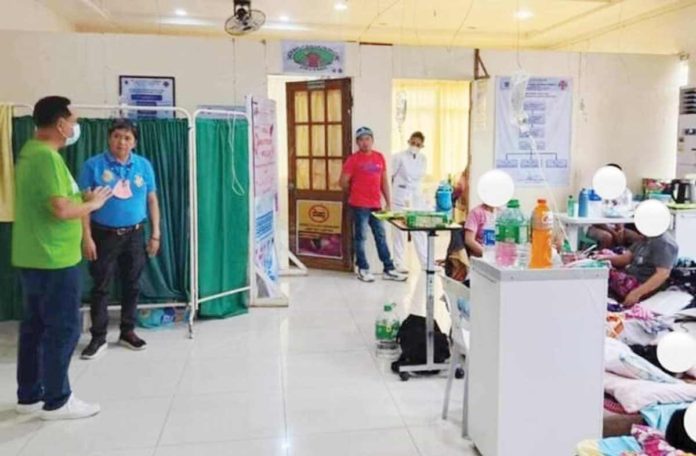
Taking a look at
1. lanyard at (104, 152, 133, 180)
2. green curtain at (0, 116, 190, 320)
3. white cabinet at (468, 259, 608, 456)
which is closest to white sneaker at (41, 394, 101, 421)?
lanyard at (104, 152, 133, 180)

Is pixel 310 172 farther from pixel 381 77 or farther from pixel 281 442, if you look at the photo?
pixel 281 442

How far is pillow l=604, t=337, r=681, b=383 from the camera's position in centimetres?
256

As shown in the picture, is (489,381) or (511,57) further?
(511,57)

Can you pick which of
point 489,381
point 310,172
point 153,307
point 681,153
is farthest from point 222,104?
point 681,153

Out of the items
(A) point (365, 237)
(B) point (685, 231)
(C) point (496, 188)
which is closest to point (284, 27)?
(A) point (365, 237)

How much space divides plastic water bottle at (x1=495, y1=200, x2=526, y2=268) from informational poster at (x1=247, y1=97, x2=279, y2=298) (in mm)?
2810

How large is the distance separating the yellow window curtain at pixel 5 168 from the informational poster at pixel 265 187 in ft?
5.56

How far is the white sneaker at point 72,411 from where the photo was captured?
3.01m

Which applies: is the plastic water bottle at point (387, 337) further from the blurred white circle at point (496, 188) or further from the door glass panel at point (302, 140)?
the door glass panel at point (302, 140)

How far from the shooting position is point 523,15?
793 centimetres

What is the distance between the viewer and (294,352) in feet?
13.2

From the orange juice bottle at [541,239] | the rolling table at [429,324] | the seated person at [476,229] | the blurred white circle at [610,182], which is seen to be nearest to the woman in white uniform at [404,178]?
the seated person at [476,229]

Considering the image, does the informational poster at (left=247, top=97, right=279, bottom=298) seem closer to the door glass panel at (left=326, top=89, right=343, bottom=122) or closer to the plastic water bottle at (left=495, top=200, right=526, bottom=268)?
the door glass panel at (left=326, top=89, right=343, bottom=122)

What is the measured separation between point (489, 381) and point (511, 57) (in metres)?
4.92
